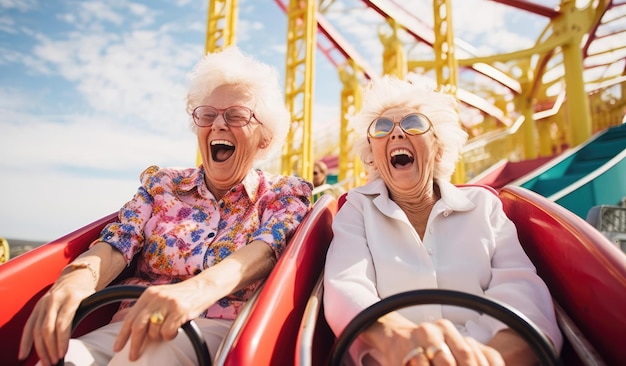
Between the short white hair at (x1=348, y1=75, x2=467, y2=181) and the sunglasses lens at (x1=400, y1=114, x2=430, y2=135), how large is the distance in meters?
0.08

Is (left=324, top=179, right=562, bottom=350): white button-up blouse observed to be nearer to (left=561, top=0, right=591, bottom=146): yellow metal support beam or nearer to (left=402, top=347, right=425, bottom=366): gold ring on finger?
(left=402, top=347, right=425, bottom=366): gold ring on finger

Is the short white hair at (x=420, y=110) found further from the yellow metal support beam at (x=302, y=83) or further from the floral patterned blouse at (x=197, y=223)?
the yellow metal support beam at (x=302, y=83)

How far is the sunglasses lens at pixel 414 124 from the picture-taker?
1.52 metres

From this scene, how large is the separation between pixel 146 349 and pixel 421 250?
33.8 inches

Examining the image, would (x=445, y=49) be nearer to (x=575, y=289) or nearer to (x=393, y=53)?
(x=393, y=53)

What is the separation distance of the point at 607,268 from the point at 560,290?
273 millimetres

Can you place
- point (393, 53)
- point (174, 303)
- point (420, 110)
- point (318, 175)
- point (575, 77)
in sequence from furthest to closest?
point (393, 53)
point (575, 77)
point (318, 175)
point (420, 110)
point (174, 303)

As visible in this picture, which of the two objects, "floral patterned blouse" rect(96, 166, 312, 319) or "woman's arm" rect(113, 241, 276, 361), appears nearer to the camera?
"woman's arm" rect(113, 241, 276, 361)

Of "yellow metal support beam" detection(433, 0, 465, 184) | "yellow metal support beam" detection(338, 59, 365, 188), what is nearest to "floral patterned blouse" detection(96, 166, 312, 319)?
"yellow metal support beam" detection(433, 0, 465, 184)

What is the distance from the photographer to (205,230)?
4.91ft

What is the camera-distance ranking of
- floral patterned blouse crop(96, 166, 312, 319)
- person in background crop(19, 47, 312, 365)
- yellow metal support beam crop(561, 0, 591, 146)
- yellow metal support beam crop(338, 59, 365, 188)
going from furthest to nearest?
1. yellow metal support beam crop(338, 59, 365, 188)
2. yellow metal support beam crop(561, 0, 591, 146)
3. floral patterned blouse crop(96, 166, 312, 319)
4. person in background crop(19, 47, 312, 365)

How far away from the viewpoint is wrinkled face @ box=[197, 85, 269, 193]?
1562mm

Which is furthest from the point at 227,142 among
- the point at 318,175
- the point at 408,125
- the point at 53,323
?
the point at 318,175

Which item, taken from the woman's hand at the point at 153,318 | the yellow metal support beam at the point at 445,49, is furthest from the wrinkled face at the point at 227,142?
the yellow metal support beam at the point at 445,49
